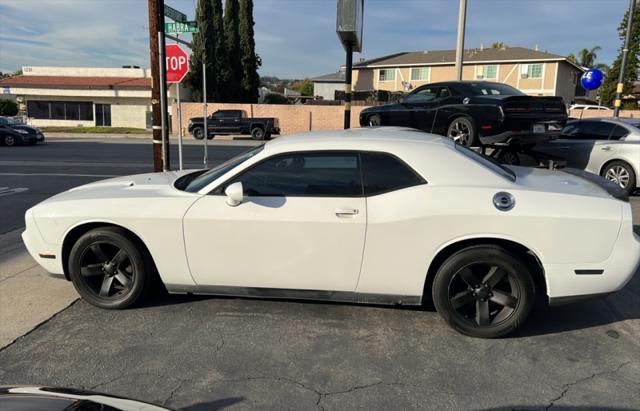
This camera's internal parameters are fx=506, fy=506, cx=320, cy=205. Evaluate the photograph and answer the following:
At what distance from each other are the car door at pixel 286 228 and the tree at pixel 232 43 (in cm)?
3988

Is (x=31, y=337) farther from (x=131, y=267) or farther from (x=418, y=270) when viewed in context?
Answer: (x=418, y=270)

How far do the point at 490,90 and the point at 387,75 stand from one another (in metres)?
48.4

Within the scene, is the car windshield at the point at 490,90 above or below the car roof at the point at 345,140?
above

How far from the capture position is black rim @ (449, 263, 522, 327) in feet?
12.3

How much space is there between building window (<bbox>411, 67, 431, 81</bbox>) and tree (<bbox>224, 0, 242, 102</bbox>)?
20251mm

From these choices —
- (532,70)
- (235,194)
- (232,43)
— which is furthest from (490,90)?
(532,70)

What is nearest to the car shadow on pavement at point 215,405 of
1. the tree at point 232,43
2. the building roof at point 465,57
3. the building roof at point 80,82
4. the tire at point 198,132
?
the tire at point 198,132

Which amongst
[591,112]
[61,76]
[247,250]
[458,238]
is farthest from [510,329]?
[61,76]

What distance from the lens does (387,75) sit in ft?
183

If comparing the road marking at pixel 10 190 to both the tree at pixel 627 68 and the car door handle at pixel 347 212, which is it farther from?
the tree at pixel 627 68

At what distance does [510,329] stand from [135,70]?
144ft

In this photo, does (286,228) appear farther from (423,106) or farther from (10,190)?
(10,190)

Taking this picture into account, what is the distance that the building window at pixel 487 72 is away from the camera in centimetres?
4997

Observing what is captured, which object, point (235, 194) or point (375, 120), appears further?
point (375, 120)
